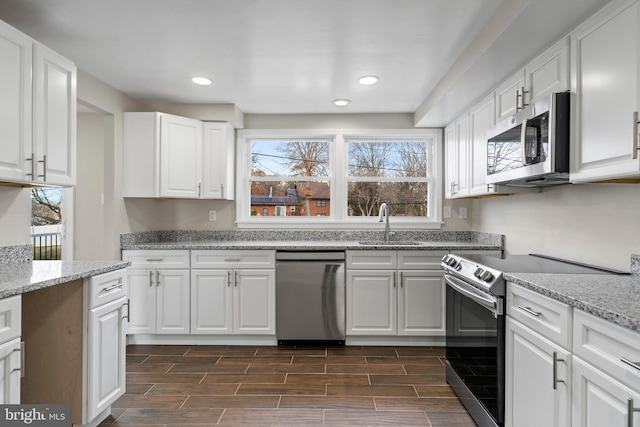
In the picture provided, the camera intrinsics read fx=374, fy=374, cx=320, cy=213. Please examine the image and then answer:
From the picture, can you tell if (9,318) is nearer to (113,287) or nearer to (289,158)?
(113,287)

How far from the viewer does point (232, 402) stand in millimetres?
2359

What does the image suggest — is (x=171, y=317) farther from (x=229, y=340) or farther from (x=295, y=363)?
(x=295, y=363)

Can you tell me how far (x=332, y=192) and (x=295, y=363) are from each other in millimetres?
1817

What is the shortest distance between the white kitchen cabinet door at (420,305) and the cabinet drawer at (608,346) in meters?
1.97

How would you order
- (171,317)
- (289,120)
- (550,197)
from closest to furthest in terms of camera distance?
(550,197), (171,317), (289,120)

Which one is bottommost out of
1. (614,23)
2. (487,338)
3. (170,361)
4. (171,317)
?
(170,361)

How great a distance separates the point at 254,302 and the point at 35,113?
2.12 meters

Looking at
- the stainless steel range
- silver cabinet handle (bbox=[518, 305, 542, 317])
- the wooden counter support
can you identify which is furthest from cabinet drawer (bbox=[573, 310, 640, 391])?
the wooden counter support

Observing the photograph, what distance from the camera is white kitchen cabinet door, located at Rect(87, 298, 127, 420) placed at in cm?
192

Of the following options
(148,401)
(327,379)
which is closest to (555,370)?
(327,379)

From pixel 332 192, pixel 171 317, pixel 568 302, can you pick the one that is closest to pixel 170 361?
pixel 171 317

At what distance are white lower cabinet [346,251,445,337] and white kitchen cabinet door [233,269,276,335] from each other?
69 cm

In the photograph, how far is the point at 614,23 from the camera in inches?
60.5

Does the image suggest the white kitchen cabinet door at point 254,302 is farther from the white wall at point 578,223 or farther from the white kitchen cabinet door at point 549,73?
the white kitchen cabinet door at point 549,73
